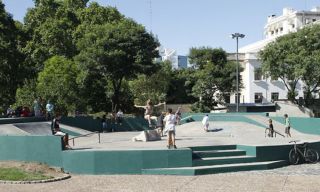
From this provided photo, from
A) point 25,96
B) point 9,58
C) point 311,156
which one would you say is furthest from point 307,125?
point 9,58

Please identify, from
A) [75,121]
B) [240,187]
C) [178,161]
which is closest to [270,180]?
[240,187]

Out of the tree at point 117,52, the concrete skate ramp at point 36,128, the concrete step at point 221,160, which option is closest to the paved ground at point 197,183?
the concrete step at point 221,160

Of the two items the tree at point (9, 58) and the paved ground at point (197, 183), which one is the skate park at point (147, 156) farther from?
the tree at point (9, 58)

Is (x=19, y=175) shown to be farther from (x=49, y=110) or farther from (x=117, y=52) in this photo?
(x=117, y=52)

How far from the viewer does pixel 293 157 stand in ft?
66.6

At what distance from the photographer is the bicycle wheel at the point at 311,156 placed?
20.7 meters

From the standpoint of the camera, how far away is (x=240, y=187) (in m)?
15.0

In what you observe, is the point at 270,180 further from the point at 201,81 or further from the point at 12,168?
the point at 201,81

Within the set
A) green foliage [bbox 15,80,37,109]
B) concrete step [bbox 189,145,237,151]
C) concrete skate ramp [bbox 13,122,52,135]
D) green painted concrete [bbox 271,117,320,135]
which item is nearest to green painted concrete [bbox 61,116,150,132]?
concrete skate ramp [bbox 13,122,52,135]

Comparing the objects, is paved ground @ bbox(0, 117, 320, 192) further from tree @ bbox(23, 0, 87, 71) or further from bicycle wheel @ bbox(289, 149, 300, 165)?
tree @ bbox(23, 0, 87, 71)

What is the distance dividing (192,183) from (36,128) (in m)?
16.5

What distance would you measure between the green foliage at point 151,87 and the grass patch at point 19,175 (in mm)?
41008

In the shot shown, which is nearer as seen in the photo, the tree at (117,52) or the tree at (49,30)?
the tree at (117,52)

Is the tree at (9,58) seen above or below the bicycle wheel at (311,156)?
above
